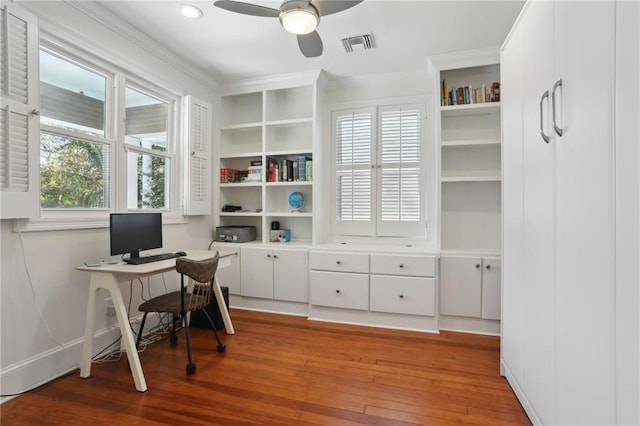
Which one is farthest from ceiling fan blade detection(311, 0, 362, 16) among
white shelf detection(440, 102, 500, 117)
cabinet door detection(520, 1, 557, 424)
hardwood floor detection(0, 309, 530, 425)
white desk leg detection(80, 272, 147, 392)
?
hardwood floor detection(0, 309, 530, 425)

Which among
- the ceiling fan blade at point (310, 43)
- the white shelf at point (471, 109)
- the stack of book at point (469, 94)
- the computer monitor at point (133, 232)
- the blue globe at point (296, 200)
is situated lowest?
the computer monitor at point (133, 232)

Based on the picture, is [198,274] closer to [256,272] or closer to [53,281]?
[53,281]

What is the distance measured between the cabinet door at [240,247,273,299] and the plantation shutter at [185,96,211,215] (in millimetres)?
737

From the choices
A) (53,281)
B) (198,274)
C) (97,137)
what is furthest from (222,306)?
(97,137)

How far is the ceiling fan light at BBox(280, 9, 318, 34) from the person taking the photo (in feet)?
6.16

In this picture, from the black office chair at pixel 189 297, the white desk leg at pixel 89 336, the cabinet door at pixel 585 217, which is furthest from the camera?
the black office chair at pixel 189 297

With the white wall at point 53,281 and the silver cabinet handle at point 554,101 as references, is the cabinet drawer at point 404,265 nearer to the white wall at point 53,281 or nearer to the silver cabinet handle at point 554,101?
the silver cabinet handle at point 554,101

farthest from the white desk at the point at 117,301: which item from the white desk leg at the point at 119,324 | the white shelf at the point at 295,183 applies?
the white shelf at the point at 295,183

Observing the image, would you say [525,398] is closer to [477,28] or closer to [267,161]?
[477,28]

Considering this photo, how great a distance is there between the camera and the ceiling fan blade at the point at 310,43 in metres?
2.23

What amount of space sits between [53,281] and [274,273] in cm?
192

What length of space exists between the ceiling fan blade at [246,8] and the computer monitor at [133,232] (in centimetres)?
163

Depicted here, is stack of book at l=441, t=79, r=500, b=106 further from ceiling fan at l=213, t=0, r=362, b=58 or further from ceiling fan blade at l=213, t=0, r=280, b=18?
ceiling fan blade at l=213, t=0, r=280, b=18

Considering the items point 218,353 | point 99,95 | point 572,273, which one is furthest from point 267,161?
point 572,273
